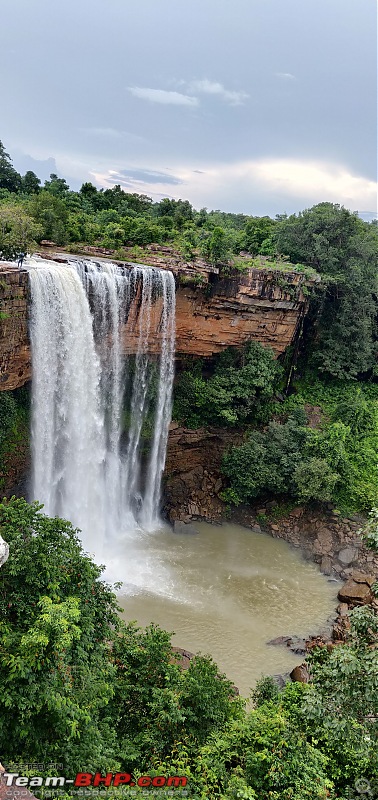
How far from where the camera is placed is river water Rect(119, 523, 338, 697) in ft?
40.2

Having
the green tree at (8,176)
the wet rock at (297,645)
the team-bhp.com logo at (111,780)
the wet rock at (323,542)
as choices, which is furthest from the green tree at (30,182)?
the team-bhp.com logo at (111,780)

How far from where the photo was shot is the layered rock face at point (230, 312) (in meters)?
16.4

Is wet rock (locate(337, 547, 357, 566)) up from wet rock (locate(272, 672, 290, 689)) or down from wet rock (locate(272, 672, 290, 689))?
up

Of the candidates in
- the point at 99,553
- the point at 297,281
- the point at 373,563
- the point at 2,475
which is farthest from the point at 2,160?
the point at 373,563

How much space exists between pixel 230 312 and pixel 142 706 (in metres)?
12.9

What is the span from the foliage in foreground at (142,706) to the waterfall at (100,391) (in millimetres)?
6891

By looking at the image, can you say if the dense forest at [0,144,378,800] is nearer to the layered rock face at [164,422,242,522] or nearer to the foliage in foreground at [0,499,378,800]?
the foliage in foreground at [0,499,378,800]

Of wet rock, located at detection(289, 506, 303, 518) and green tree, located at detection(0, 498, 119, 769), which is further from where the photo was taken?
wet rock, located at detection(289, 506, 303, 518)

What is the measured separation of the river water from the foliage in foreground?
168 inches

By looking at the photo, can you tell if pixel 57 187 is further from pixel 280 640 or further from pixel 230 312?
pixel 280 640

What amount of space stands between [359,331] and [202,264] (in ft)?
23.1

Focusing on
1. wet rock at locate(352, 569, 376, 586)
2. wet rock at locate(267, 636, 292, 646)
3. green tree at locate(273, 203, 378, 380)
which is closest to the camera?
wet rock at locate(267, 636, 292, 646)

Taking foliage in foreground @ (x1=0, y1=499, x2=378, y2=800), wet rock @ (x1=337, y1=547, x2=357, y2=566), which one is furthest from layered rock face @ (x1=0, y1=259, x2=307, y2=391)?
foliage in foreground @ (x1=0, y1=499, x2=378, y2=800)

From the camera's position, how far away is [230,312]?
17.8 metres
